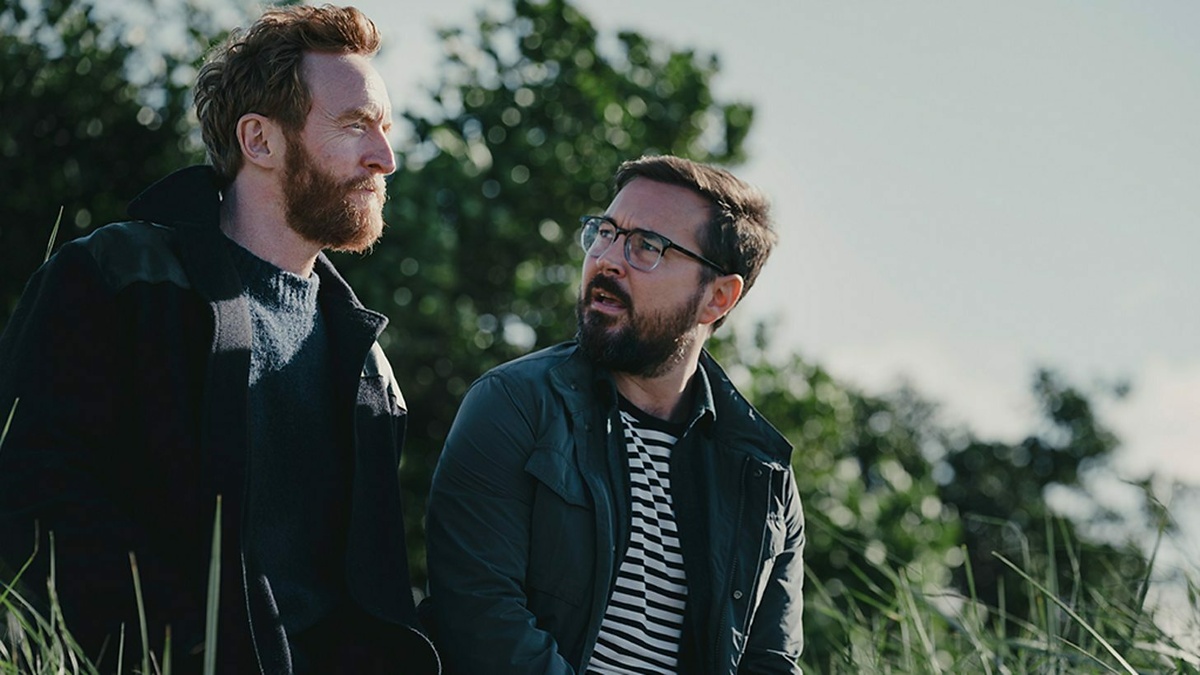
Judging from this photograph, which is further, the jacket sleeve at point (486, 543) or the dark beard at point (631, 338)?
the dark beard at point (631, 338)

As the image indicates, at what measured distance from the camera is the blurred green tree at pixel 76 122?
8.64 metres

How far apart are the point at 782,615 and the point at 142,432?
1.75 meters

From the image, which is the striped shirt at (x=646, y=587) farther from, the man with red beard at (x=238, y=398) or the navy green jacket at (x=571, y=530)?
the man with red beard at (x=238, y=398)

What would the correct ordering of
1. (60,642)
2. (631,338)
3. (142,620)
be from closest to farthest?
(142,620) → (60,642) → (631,338)

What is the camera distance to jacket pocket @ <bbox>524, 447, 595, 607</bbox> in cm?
306

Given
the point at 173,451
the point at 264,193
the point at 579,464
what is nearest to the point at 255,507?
the point at 173,451

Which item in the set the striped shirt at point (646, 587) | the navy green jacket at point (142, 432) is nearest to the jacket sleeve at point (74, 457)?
the navy green jacket at point (142, 432)

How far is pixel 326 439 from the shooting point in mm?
2734

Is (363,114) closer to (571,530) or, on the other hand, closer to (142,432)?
(142,432)

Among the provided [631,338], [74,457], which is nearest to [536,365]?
[631,338]

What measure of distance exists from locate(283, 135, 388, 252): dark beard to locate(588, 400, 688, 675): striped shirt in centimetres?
98

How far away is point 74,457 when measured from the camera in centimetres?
228

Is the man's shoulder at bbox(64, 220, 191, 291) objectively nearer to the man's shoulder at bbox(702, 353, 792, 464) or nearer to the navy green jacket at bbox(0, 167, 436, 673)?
the navy green jacket at bbox(0, 167, 436, 673)

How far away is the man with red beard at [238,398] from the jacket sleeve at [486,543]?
7.2 inches
